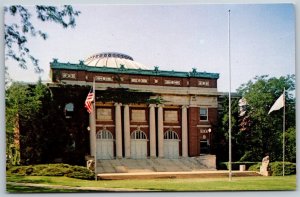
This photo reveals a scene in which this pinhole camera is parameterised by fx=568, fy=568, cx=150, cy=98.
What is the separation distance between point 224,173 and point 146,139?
128cm

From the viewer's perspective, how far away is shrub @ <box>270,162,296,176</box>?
8352 mm

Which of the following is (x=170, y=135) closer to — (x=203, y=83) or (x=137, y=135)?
(x=137, y=135)

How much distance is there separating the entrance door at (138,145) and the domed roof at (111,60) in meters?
1.02

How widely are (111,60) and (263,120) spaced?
2.48 m

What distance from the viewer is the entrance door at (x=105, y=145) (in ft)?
27.4

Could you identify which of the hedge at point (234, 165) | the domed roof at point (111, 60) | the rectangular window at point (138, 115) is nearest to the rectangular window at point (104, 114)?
the rectangular window at point (138, 115)

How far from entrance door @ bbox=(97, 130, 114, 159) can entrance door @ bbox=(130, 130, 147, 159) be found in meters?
0.32

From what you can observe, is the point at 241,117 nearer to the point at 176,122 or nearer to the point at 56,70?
the point at 176,122

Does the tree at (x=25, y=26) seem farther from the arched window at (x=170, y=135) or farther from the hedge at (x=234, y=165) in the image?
the hedge at (x=234, y=165)

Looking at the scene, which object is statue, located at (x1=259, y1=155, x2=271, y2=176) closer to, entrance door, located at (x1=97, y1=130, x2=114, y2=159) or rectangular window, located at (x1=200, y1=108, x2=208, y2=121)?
rectangular window, located at (x1=200, y1=108, x2=208, y2=121)

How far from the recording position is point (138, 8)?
8.13 metres

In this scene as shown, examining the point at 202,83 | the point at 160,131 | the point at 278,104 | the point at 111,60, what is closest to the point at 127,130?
the point at 160,131

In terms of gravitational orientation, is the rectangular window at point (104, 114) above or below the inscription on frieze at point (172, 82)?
below

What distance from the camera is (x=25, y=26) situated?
26.6ft
